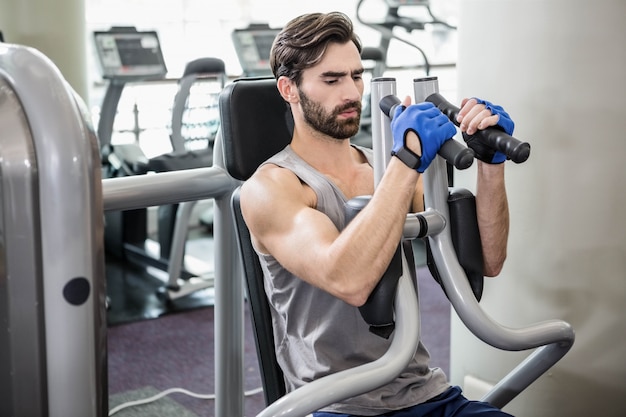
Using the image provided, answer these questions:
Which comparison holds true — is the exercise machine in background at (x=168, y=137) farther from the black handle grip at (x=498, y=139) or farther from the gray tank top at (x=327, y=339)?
the black handle grip at (x=498, y=139)

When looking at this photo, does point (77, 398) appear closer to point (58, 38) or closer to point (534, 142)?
point (534, 142)

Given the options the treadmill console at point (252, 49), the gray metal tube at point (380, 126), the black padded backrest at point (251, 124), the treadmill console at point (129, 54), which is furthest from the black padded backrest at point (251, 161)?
the treadmill console at point (252, 49)

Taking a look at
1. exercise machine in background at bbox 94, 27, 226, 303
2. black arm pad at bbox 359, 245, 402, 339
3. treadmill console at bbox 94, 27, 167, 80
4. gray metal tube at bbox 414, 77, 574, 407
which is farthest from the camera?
treadmill console at bbox 94, 27, 167, 80

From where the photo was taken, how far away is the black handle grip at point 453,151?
1.34 m

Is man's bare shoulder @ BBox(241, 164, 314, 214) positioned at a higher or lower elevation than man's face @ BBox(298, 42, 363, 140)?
lower

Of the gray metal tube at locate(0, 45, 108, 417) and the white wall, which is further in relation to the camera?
the white wall

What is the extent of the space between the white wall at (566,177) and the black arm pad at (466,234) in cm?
50

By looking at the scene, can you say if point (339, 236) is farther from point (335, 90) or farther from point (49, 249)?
point (49, 249)

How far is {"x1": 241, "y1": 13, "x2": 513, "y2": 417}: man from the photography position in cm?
149

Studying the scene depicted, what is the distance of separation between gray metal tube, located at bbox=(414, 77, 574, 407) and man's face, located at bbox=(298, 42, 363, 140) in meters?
0.18

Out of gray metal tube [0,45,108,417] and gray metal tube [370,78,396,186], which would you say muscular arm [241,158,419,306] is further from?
gray metal tube [0,45,108,417]

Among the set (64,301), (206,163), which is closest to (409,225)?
(64,301)

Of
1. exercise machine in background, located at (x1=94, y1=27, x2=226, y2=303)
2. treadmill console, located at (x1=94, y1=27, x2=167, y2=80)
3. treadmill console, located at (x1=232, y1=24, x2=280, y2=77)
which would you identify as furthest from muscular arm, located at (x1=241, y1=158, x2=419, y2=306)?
treadmill console, located at (x1=232, y1=24, x2=280, y2=77)

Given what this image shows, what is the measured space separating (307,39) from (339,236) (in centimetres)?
44
